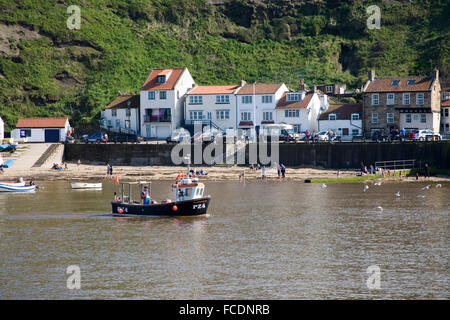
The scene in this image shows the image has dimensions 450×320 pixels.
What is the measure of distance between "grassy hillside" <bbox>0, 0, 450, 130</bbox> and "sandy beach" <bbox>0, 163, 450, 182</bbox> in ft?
81.3

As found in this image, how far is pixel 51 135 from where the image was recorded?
96375 mm

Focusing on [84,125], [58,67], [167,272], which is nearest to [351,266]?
[167,272]

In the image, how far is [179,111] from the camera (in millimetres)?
99125

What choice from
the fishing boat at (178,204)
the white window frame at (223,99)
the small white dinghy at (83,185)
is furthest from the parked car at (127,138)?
the fishing boat at (178,204)

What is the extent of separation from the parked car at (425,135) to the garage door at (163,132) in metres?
32.3

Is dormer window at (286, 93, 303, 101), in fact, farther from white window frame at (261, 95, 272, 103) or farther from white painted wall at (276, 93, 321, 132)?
white window frame at (261, 95, 272, 103)

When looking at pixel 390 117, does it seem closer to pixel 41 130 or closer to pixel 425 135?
pixel 425 135

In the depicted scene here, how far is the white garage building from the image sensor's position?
95.8 m

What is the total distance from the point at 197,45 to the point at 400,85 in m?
55.9

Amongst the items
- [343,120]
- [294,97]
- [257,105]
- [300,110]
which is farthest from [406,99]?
[257,105]

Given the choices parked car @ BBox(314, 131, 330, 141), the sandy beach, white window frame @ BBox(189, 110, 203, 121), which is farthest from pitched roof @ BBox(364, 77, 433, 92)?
white window frame @ BBox(189, 110, 203, 121)

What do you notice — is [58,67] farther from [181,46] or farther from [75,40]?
[181,46]
